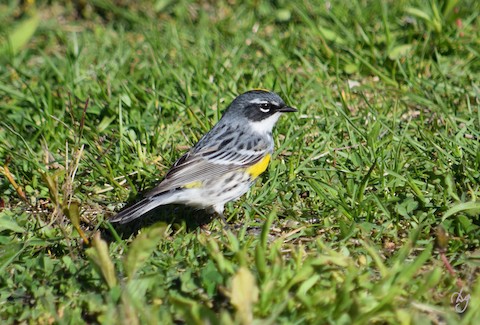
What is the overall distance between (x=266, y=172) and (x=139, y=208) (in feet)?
3.52

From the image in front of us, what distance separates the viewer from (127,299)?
3.46m

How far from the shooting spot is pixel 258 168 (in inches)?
194

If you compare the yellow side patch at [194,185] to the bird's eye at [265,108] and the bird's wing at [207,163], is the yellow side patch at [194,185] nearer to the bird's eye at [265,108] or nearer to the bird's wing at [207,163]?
the bird's wing at [207,163]

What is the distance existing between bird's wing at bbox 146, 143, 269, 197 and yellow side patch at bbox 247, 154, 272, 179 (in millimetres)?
25

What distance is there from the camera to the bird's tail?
14.4 feet

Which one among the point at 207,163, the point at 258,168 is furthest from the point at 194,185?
the point at 258,168

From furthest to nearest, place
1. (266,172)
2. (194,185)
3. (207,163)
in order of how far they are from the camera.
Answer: (266,172)
(207,163)
(194,185)

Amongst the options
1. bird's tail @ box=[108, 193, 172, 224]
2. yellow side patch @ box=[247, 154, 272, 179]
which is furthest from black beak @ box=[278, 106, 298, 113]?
bird's tail @ box=[108, 193, 172, 224]

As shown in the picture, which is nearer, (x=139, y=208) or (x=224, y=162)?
(x=139, y=208)

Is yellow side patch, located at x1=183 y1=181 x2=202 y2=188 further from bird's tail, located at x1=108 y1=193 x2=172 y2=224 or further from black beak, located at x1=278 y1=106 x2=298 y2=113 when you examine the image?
black beak, located at x1=278 y1=106 x2=298 y2=113

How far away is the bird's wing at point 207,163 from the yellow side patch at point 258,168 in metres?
0.02

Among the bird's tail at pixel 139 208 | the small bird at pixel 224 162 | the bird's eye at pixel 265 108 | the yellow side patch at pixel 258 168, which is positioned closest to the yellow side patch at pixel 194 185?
the small bird at pixel 224 162

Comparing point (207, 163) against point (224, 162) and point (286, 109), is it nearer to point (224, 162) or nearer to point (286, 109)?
point (224, 162)

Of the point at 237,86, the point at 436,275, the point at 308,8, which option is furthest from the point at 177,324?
the point at 308,8
